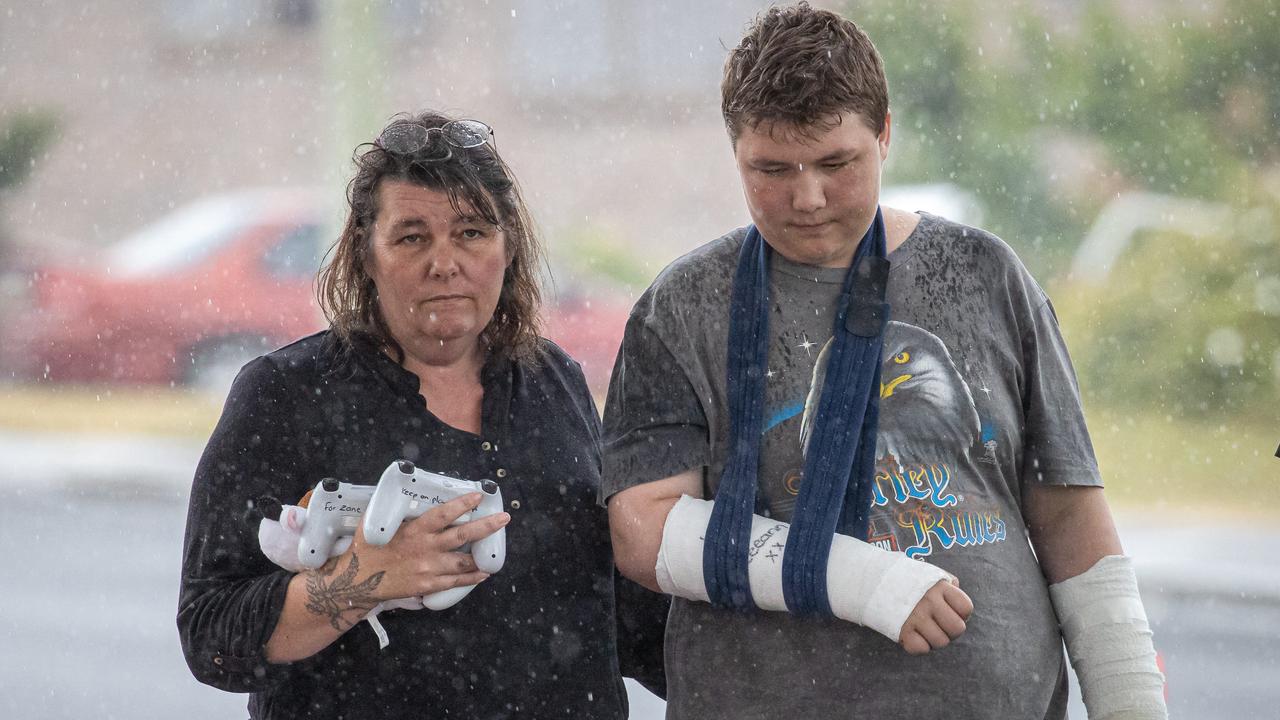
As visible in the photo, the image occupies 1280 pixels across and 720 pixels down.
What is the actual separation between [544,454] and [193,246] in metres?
10.0

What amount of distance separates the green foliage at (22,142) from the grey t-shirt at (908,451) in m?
16.8

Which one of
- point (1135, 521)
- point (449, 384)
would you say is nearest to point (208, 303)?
point (1135, 521)

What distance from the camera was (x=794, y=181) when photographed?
1954 mm

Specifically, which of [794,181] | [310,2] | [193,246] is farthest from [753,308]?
[310,2]

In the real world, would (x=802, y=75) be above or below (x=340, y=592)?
above

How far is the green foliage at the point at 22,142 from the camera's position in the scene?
667 inches

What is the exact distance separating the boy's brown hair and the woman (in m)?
0.56

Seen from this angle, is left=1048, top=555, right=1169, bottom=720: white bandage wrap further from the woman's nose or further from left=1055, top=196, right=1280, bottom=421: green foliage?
left=1055, top=196, right=1280, bottom=421: green foliage

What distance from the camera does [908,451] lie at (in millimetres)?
2008

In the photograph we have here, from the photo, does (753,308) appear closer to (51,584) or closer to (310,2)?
(51,584)

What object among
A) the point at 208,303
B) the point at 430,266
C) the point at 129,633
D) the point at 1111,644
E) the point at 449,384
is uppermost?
the point at 430,266

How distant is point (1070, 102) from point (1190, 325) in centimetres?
241

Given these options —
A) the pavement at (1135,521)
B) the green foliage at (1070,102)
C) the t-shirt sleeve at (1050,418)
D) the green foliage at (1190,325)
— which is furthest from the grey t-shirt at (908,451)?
the green foliage at (1070,102)

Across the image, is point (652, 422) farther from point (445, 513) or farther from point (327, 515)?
point (327, 515)
